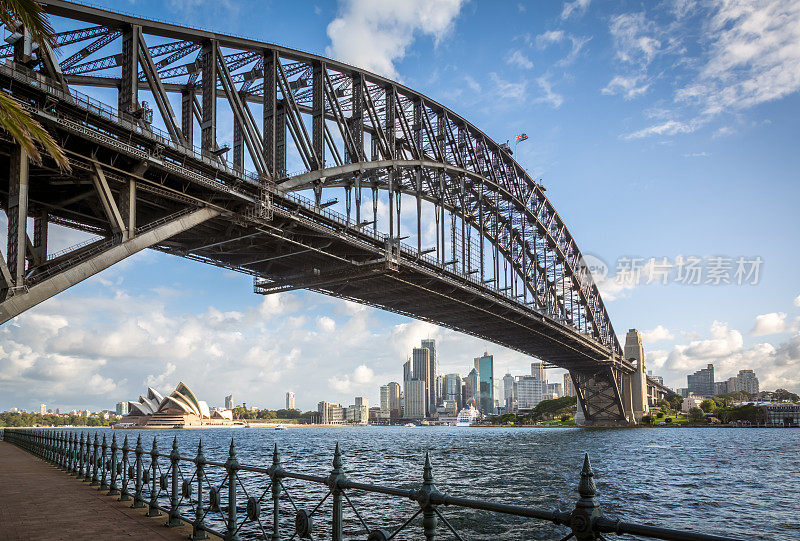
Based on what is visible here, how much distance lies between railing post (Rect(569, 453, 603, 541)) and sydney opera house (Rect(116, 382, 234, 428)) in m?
151

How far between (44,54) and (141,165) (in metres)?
5.15

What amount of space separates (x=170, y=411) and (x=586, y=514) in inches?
6279

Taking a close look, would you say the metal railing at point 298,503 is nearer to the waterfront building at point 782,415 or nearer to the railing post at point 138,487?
the railing post at point 138,487

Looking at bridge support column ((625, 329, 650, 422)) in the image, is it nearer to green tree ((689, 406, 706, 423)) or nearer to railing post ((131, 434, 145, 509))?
green tree ((689, 406, 706, 423))

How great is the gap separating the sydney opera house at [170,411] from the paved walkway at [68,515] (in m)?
137

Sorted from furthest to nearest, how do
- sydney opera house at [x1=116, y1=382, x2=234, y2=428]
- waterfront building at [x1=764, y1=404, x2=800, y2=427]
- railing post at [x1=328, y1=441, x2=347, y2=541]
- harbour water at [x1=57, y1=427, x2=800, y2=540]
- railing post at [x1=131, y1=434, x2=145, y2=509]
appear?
waterfront building at [x1=764, y1=404, x2=800, y2=427]
sydney opera house at [x1=116, y1=382, x2=234, y2=428]
harbour water at [x1=57, y1=427, x2=800, y2=540]
railing post at [x1=131, y1=434, x2=145, y2=509]
railing post at [x1=328, y1=441, x2=347, y2=541]

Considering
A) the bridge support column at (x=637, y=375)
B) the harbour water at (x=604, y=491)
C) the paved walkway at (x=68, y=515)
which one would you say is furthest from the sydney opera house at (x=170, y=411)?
the paved walkway at (x=68, y=515)

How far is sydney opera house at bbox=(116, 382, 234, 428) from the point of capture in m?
146

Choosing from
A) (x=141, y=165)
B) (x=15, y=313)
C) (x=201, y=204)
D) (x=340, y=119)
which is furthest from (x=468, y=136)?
(x=15, y=313)

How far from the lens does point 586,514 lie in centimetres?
439

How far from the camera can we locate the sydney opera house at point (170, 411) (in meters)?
146

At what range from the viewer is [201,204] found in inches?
1152

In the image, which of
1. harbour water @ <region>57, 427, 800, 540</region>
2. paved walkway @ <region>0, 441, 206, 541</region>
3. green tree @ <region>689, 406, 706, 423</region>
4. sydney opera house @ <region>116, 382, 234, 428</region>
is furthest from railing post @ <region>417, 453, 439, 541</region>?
green tree @ <region>689, 406, 706, 423</region>

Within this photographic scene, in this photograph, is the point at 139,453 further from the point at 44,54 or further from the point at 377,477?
the point at 377,477
